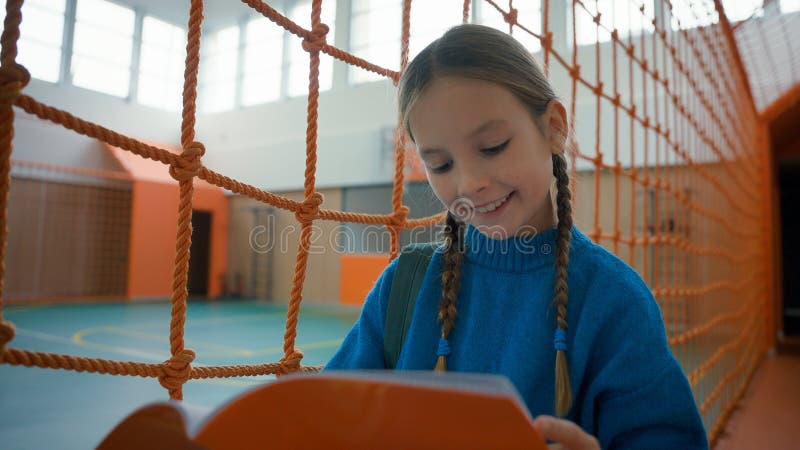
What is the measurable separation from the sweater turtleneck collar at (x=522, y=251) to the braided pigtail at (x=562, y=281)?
0.5 inches

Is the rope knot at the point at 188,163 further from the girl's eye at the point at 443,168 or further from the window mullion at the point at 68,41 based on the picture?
the window mullion at the point at 68,41

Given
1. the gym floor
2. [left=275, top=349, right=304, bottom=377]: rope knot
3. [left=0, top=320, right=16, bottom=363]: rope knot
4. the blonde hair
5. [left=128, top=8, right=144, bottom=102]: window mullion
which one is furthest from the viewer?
[left=128, top=8, right=144, bottom=102]: window mullion

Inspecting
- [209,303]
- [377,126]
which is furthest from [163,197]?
[377,126]

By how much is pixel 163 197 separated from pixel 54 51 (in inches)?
74.5

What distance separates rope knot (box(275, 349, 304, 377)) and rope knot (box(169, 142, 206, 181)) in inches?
9.5

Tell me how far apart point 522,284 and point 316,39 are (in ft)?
1.35

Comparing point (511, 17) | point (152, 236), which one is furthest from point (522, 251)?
point (152, 236)

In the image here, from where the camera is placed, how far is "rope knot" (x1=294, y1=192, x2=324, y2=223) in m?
0.67

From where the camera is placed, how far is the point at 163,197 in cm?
626

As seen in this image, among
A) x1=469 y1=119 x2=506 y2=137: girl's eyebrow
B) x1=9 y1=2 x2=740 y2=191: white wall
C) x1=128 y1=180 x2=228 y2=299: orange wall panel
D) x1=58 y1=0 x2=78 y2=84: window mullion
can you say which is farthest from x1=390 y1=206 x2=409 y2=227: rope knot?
x1=58 y1=0 x2=78 y2=84: window mullion

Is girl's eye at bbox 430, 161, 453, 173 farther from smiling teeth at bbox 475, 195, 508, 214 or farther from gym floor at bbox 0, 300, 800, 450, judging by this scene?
gym floor at bbox 0, 300, 800, 450

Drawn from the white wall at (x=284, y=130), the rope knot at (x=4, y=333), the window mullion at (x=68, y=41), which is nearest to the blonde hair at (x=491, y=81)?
the rope knot at (x=4, y=333)

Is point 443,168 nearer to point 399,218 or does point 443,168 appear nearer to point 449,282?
point 449,282

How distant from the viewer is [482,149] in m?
0.47
